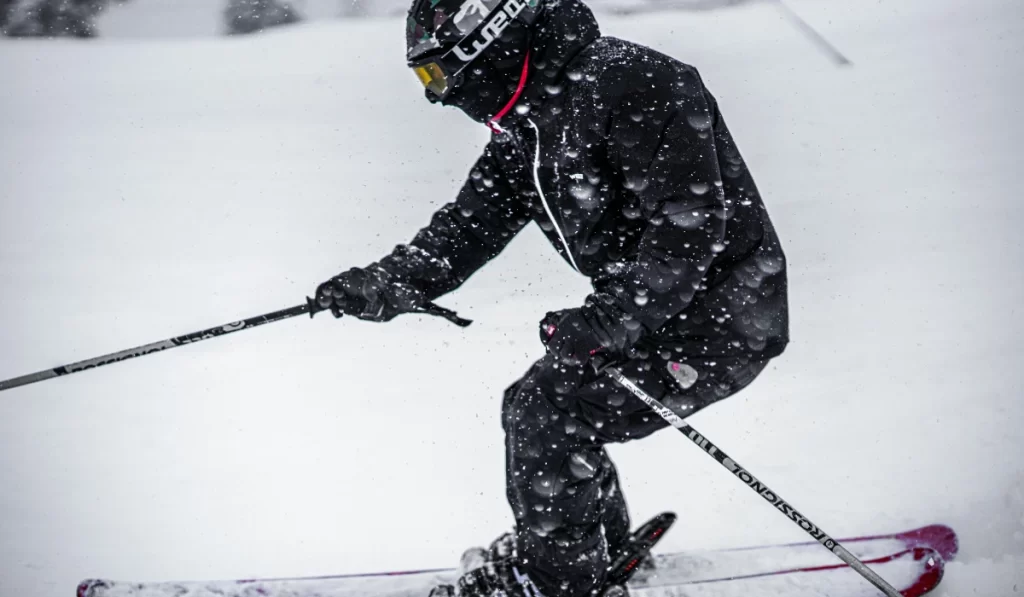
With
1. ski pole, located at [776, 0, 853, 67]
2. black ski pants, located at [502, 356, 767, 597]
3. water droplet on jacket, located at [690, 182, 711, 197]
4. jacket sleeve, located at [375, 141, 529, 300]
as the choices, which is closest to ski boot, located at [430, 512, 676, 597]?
black ski pants, located at [502, 356, 767, 597]

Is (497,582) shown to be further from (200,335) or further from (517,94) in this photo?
(517,94)

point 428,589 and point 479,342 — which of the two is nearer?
point 428,589

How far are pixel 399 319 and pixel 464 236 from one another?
1.99 meters

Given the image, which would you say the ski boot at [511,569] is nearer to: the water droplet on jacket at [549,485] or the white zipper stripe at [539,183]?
the water droplet on jacket at [549,485]

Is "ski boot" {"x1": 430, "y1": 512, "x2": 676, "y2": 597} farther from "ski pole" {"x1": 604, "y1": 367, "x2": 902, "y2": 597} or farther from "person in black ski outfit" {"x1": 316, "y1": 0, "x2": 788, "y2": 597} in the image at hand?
"ski pole" {"x1": 604, "y1": 367, "x2": 902, "y2": 597}

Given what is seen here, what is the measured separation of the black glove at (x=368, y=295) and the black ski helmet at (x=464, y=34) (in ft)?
2.33

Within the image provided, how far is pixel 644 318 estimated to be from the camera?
200 centimetres

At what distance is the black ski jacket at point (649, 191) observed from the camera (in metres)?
1.93

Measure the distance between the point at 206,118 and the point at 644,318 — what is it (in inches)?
190

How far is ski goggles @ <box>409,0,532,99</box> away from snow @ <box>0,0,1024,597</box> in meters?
2.06

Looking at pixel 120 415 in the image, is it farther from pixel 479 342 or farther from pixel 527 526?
pixel 527 526

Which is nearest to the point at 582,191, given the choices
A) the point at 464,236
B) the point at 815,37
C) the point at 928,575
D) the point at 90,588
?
the point at 464,236

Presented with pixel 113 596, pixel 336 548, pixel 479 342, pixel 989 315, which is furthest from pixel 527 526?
pixel 989 315

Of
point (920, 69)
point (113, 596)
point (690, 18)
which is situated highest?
point (690, 18)
